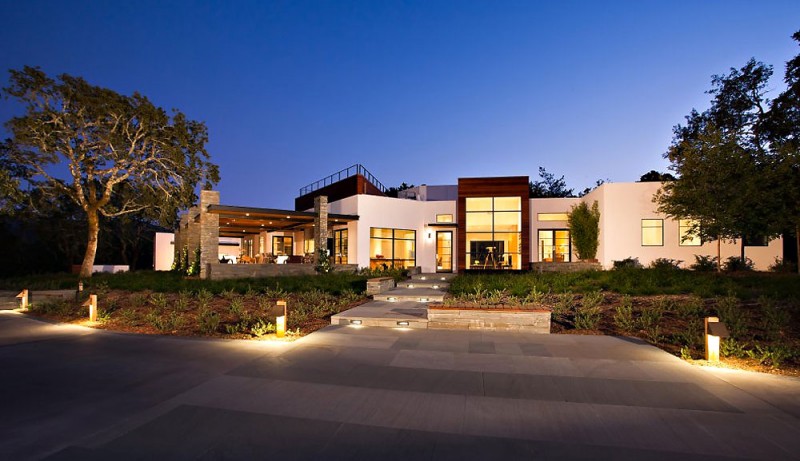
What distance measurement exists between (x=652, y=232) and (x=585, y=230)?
2.61 m

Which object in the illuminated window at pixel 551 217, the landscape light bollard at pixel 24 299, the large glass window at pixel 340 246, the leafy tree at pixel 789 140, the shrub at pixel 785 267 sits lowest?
the landscape light bollard at pixel 24 299

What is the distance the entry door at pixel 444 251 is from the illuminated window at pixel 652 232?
8.84 meters

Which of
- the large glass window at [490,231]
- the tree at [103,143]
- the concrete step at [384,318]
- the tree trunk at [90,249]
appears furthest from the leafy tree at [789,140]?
the tree trunk at [90,249]

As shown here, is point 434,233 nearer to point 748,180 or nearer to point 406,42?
point 748,180

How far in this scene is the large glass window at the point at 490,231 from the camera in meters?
20.4

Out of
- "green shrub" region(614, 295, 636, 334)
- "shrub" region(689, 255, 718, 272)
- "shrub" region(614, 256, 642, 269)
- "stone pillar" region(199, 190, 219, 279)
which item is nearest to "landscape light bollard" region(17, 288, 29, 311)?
"stone pillar" region(199, 190, 219, 279)

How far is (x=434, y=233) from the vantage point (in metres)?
21.1

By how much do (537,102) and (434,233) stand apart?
2300 centimetres

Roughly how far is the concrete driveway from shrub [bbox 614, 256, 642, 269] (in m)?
11.1

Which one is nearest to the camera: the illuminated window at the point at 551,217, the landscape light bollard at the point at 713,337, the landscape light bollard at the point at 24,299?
the landscape light bollard at the point at 713,337

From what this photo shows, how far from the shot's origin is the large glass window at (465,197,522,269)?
20406 mm

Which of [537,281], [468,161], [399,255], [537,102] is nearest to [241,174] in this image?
[468,161]

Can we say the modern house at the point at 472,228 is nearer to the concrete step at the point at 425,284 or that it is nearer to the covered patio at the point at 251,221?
the covered patio at the point at 251,221

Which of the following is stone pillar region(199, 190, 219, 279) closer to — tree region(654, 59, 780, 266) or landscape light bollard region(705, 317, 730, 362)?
landscape light bollard region(705, 317, 730, 362)
